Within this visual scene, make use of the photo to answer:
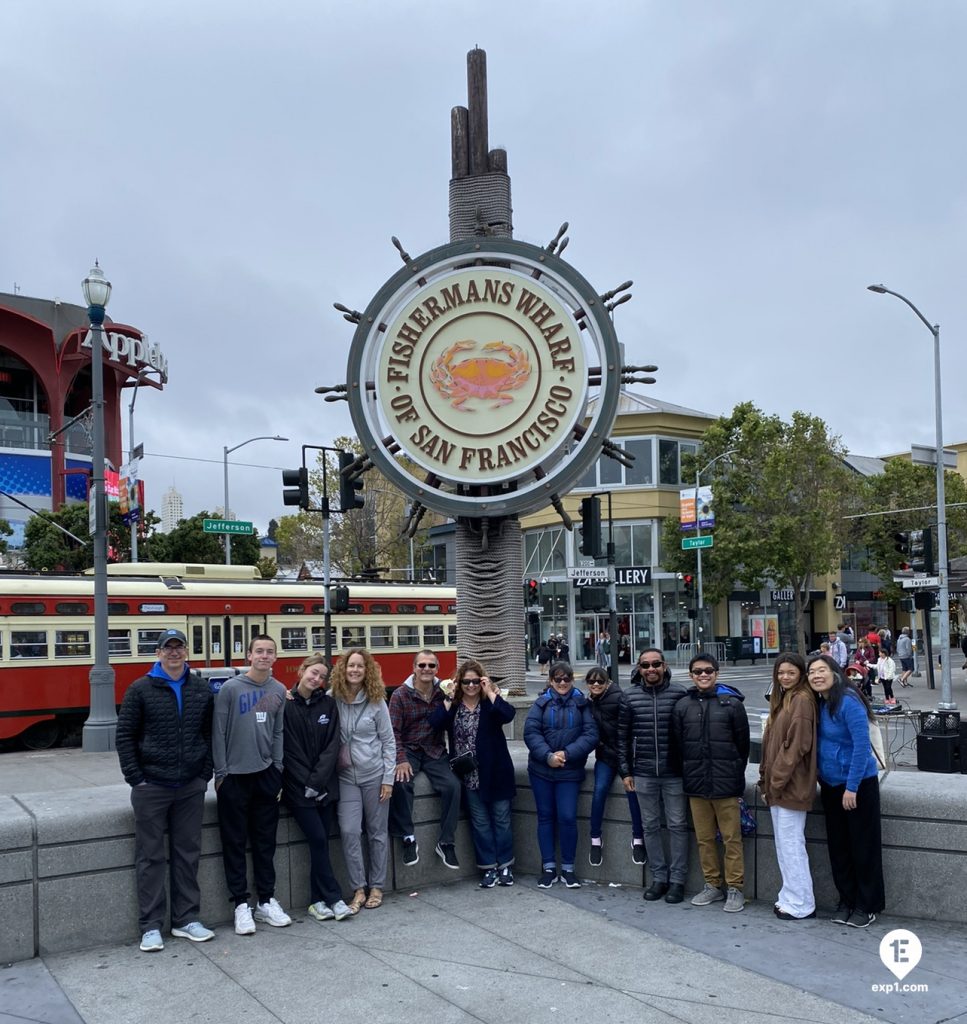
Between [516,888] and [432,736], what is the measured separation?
1.31m

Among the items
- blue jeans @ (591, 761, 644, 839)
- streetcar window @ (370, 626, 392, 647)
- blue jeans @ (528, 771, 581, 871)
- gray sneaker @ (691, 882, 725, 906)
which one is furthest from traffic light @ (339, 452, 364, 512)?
streetcar window @ (370, 626, 392, 647)

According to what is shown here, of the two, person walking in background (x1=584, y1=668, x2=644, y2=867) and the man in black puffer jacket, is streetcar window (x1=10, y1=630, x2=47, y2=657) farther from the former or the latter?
the man in black puffer jacket

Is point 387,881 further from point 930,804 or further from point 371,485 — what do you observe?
point 371,485

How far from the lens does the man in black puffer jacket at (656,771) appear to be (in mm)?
7180

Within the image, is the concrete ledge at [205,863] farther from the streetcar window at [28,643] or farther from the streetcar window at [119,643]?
the streetcar window at [119,643]

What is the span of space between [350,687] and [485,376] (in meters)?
5.07

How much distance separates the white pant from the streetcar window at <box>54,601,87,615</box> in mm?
16675

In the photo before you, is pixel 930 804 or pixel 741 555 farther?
pixel 741 555

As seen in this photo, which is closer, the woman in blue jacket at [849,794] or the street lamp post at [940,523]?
the woman in blue jacket at [849,794]

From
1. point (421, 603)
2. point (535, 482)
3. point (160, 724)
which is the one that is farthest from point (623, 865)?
point (421, 603)

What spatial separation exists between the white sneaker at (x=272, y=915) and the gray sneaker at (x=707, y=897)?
2.81 metres

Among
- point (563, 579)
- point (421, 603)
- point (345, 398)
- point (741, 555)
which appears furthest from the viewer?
point (563, 579)

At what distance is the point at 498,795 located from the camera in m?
7.68

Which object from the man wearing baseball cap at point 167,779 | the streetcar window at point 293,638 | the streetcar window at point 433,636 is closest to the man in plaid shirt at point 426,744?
the man wearing baseball cap at point 167,779
